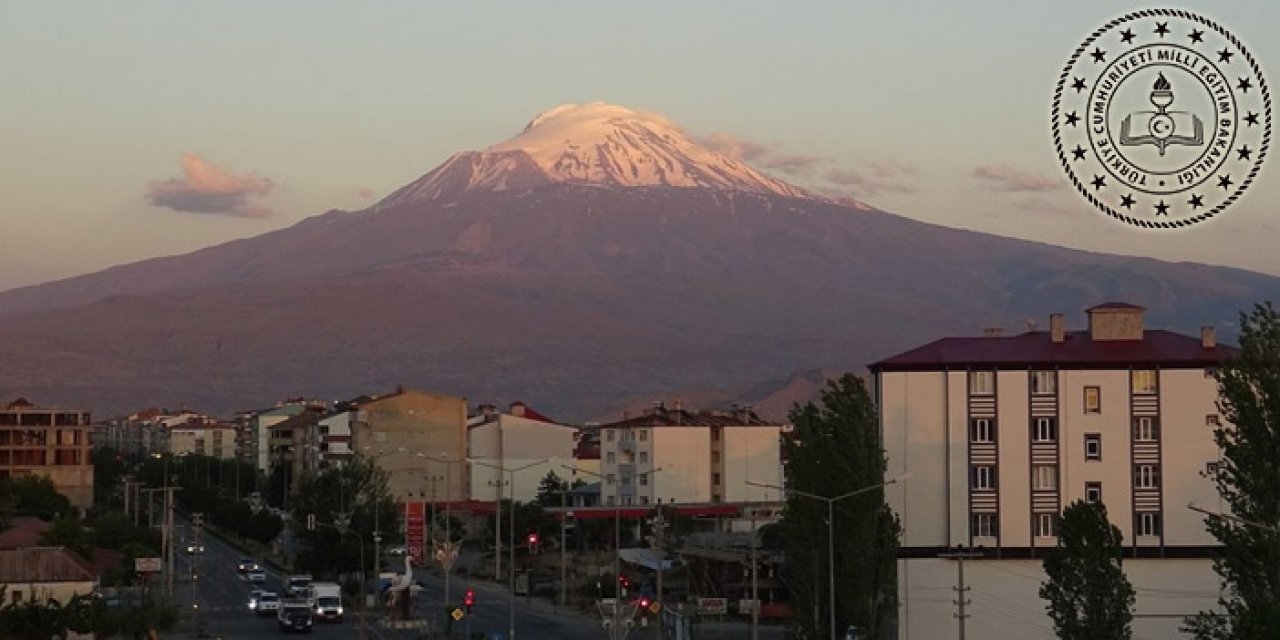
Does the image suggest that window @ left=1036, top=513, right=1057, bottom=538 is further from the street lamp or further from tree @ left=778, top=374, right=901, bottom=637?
the street lamp

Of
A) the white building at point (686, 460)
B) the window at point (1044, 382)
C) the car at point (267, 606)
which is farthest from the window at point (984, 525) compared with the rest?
the white building at point (686, 460)

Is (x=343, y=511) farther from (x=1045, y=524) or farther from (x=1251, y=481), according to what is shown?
(x=1251, y=481)

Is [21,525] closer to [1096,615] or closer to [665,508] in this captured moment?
[665,508]

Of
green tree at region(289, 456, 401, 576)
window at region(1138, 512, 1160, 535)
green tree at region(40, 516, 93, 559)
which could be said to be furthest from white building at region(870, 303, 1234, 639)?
green tree at region(40, 516, 93, 559)

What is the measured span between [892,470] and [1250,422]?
103 ft

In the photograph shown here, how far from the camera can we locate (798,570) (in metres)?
69.5

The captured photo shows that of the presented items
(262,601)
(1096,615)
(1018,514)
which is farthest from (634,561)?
(1096,615)

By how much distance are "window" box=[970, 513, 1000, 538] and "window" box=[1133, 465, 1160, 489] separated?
5613 mm

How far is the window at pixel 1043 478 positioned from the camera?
8657 centimetres

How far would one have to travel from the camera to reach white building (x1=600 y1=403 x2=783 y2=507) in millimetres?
150500

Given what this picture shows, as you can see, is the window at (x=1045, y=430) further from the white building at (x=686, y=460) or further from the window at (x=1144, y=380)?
the white building at (x=686, y=460)

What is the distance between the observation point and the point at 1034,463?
86875 mm

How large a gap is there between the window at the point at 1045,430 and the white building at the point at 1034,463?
0.12 feet

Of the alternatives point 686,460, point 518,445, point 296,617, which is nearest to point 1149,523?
point 296,617
